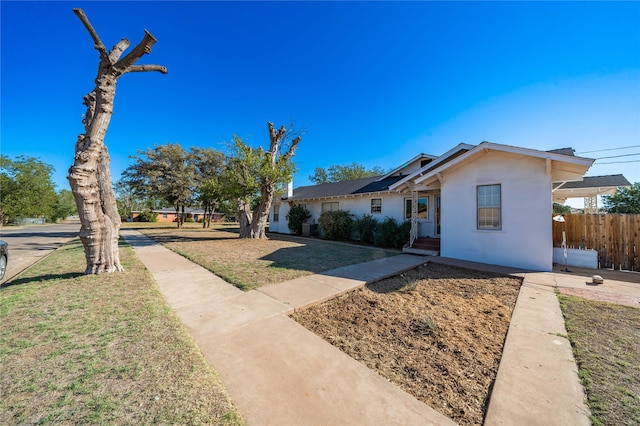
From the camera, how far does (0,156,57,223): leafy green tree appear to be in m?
32.4

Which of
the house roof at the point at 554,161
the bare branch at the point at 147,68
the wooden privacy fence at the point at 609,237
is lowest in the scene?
the wooden privacy fence at the point at 609,237

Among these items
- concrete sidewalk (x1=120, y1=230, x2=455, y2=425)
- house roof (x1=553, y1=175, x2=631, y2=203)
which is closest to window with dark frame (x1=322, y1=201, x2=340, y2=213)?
house roof (x1=553, y1=175, x2=631, y2=203)

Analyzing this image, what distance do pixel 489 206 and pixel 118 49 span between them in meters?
11.8

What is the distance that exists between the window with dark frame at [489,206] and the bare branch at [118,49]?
11362 mm

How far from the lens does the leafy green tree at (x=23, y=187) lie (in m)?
32.4

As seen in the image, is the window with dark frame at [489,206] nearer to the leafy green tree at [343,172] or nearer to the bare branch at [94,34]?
the bare branch at [94,34]

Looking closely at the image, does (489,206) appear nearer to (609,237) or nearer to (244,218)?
(609,237)

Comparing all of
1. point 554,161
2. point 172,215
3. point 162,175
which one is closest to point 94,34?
point 554,161

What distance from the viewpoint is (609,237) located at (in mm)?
7730

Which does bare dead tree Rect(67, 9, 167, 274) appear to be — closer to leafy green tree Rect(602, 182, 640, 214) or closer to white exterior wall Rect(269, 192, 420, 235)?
white exterior wall Rect(269, 192, 420, 235)

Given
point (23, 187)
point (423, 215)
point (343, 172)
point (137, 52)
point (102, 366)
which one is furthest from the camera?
point (343, 172)

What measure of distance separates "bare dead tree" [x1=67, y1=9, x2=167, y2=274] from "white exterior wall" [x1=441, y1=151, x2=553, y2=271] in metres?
10.3

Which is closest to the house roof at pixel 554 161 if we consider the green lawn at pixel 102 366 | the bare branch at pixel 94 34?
the green lawn at pixel 102 366

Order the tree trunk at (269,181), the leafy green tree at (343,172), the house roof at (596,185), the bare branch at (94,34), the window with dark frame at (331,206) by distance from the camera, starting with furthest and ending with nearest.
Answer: the leafy green tree at (343,172)
the window with dark frame at (331,206)
the tree trunk at (269,181)
the house roof at (596,185)
the bare branch at (94,34)
